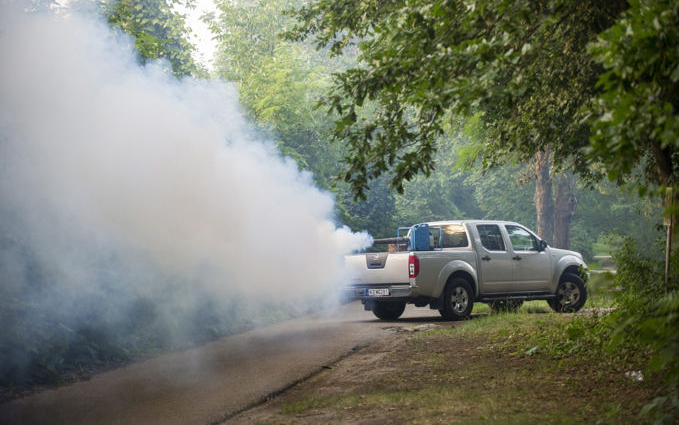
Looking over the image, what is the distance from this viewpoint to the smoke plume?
A: 34.1 ft

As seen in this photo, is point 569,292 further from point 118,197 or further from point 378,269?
point 118,197

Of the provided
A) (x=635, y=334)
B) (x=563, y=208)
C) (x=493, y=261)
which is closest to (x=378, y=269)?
(x=493, y=261)

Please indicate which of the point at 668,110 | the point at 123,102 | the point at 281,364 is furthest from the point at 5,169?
the point at 668,110

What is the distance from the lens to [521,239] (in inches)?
644

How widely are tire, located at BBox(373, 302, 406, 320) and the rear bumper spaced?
0.82 metres

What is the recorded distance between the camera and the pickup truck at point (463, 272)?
1456cm

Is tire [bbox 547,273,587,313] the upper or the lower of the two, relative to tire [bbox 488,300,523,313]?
upper

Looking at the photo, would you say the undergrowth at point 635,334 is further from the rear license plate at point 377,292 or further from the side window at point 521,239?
the side window at point 521,239

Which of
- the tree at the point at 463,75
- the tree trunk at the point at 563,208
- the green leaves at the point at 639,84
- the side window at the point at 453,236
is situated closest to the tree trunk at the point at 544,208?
the tree trunk at the point at 563,208

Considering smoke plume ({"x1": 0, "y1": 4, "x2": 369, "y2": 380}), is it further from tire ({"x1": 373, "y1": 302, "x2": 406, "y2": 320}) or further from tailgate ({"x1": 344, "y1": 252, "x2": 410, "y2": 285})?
tailgate ({"x1": 344, "y1": 252, "x2": 410, "y2": 285})

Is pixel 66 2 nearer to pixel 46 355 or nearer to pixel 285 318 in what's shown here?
pixel 46 355

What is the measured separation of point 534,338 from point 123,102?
25.9 feet

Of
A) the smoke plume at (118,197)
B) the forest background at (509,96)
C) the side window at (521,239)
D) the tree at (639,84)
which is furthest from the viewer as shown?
the side window at (521,239)

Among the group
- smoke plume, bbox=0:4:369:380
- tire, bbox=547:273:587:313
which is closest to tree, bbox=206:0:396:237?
smoke plume, bbox=0:4:369:380
